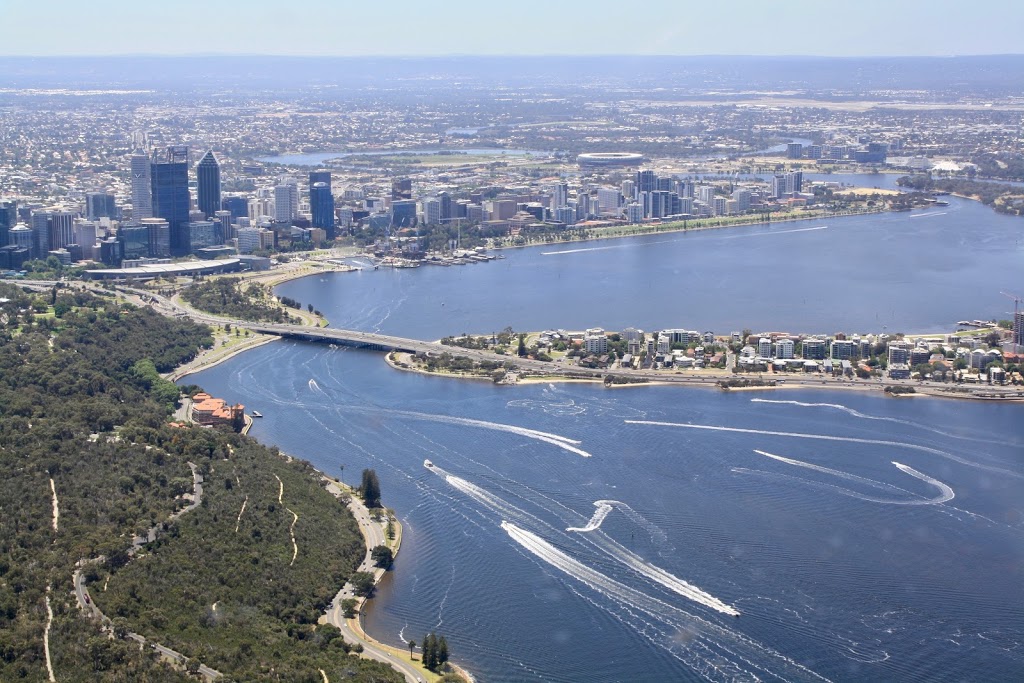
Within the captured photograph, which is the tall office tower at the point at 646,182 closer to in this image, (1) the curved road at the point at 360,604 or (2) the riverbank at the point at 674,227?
(2) the riverbank at the point at 674,227

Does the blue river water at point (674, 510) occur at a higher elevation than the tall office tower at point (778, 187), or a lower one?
lower

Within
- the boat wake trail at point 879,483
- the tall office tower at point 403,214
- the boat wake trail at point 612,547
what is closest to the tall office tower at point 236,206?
the tall office tower at point 403,214

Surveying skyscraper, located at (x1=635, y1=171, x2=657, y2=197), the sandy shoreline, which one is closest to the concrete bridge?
the sandy shoreline

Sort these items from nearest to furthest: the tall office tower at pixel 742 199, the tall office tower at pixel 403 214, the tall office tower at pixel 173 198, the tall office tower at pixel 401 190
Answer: the tall office tower at pixel 173 198
the tall office tower at pixel 403 214
the tall office tower at pixel 401 190
the tall office tower at pixel 742 199

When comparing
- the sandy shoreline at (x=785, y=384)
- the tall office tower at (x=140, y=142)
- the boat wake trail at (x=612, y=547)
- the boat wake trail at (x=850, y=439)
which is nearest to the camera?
the boat wake trail at (x=612, y=547)

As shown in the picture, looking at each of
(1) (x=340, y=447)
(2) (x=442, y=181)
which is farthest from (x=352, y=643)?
(2) (x=442, y=181)

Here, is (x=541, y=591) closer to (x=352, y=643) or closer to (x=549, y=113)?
(x=352, y=643)

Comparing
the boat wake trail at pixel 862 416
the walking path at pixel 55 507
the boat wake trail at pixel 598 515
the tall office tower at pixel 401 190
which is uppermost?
the tall office tower at pixel 401 190
